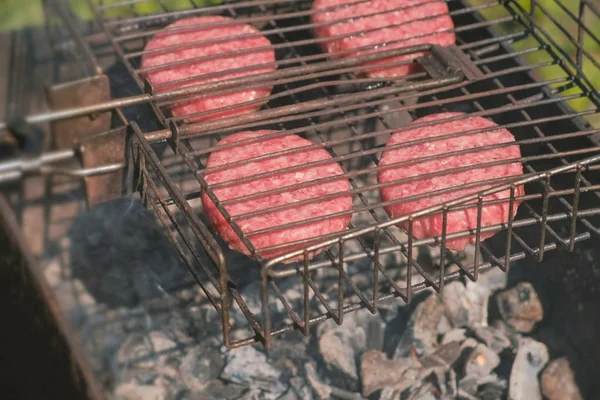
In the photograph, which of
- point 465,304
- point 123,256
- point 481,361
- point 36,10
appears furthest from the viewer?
point 36,10

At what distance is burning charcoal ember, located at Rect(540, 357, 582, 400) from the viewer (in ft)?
10.3

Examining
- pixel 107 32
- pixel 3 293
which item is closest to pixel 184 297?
pixel 3 293

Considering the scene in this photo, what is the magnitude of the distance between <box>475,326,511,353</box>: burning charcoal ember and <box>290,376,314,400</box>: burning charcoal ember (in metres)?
0.69

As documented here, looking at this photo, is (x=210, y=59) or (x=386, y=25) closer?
(x=210, y=59)

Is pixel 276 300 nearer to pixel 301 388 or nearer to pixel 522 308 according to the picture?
pixel 301 388

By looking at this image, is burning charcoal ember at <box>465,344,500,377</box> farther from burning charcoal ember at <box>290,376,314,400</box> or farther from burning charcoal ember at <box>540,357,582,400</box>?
burning charcoal ember at <box>290,376,314,400</box>

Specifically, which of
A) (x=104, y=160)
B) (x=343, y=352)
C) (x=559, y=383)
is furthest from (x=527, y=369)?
(x=104, y=160)

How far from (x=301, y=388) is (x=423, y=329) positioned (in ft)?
1.77

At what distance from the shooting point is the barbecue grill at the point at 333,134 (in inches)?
91.6

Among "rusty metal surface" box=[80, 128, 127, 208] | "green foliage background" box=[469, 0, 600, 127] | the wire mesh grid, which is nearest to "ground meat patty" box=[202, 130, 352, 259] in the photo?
the wire mesh grid

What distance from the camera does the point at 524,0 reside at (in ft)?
16.0

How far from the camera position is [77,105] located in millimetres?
2436

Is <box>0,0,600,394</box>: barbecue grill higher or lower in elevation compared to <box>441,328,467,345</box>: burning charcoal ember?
higher

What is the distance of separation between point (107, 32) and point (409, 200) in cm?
134
